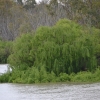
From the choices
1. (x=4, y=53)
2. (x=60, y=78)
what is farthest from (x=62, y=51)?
(x=4, y=53)

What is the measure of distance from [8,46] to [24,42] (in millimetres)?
31369

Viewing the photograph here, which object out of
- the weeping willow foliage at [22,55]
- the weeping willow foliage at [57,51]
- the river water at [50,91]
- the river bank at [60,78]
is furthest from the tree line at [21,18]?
the river water at [50,91]

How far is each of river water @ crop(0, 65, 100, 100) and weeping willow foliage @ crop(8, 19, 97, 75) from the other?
2.91 m

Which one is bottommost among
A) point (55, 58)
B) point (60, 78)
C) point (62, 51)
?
point (60, 78)

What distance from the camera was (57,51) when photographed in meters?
31.4

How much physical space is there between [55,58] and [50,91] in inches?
243

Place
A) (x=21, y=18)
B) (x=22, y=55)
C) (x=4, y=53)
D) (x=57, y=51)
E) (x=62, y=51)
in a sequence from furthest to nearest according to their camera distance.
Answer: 1. (x=21, y=18)
2. (x=4, y=53)
3. (x=22, y=55)
4. (x=57, y=51)
5. (x=62, y=51)

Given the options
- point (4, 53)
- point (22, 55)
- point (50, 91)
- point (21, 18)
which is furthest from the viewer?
point (21, 18)

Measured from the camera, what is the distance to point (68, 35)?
3225 centimetres

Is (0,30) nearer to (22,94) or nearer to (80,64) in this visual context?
(80,64)

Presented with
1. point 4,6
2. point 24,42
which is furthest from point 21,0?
point 24,42

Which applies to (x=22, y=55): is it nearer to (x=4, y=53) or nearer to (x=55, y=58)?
(x=55, y=58)

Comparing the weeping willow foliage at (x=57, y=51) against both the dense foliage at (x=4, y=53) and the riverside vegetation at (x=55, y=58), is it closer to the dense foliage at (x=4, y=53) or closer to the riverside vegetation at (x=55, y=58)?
the riverside vegetation at (x=55, y=58)

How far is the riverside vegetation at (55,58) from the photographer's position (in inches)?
1180
